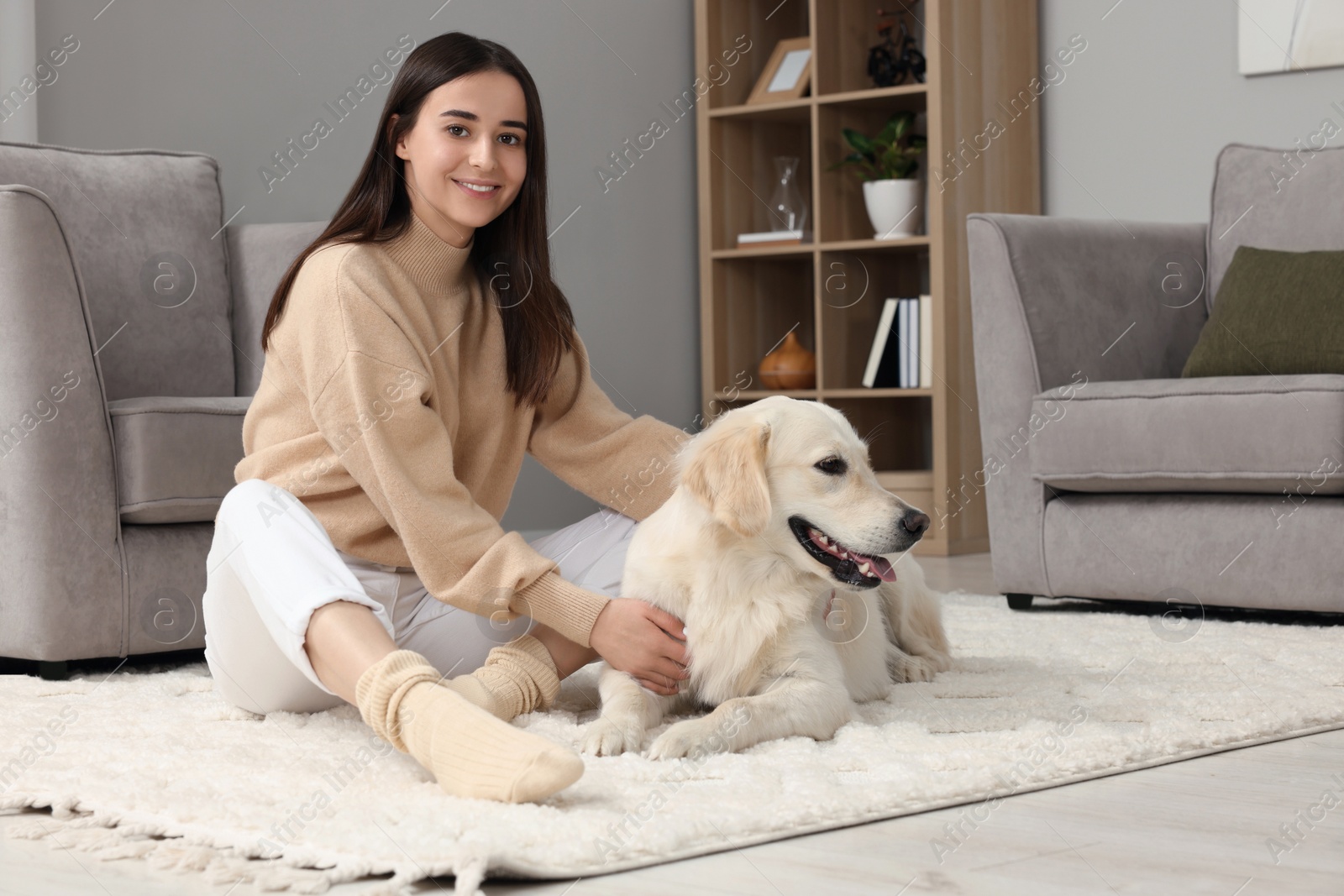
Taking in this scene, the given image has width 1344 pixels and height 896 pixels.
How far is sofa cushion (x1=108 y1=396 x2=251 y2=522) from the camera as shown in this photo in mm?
2275

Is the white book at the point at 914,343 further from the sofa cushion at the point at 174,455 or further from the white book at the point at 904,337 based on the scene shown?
the sofa cushion at the point at 174,455

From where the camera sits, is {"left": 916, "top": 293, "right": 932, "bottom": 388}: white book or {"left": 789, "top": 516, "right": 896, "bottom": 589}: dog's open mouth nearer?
{"left": 789, "top": 516, "right": 896, "bottom": 589}: dog's open mouth

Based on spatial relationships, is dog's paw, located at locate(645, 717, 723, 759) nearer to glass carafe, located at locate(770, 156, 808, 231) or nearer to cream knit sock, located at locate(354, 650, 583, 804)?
cream knit sock, located at locate(354, 650, 583, 804)

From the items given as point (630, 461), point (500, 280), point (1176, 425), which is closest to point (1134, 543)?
point (1176, 425)

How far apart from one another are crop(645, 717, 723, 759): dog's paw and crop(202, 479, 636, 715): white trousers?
0.33 m

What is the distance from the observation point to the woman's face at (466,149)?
181 centimetres

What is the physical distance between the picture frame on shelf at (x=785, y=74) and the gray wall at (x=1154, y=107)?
2.77ft

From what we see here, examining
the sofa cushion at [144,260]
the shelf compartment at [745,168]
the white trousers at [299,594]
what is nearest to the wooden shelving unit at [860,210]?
the shelf compartment at [745,168]

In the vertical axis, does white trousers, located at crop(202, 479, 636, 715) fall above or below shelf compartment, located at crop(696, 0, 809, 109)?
below

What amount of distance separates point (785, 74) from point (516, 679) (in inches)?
142

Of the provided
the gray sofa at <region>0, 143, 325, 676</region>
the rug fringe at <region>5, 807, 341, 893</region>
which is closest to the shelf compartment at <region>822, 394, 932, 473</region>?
the gray sofa at <region>0, 143, 325, 676</region>

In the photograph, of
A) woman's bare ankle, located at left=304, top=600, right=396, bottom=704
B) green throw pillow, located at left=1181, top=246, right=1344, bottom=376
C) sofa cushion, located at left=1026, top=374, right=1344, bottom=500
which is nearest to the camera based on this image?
woman's bare ankle, located at left=304, top=600, right=396, bottom=704

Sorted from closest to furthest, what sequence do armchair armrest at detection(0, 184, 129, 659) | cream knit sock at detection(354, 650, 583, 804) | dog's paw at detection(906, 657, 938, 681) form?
cream knit sock at detection(354, 650, 583, 804)
dog's paw at detection(906, 657, 938, 681)
armchair armrest at detection(0, 184, 129, 659)

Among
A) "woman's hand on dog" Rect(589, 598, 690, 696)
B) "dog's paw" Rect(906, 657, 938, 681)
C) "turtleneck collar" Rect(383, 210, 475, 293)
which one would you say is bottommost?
"dog's paw" Rect(906, 657, 938, 681)
